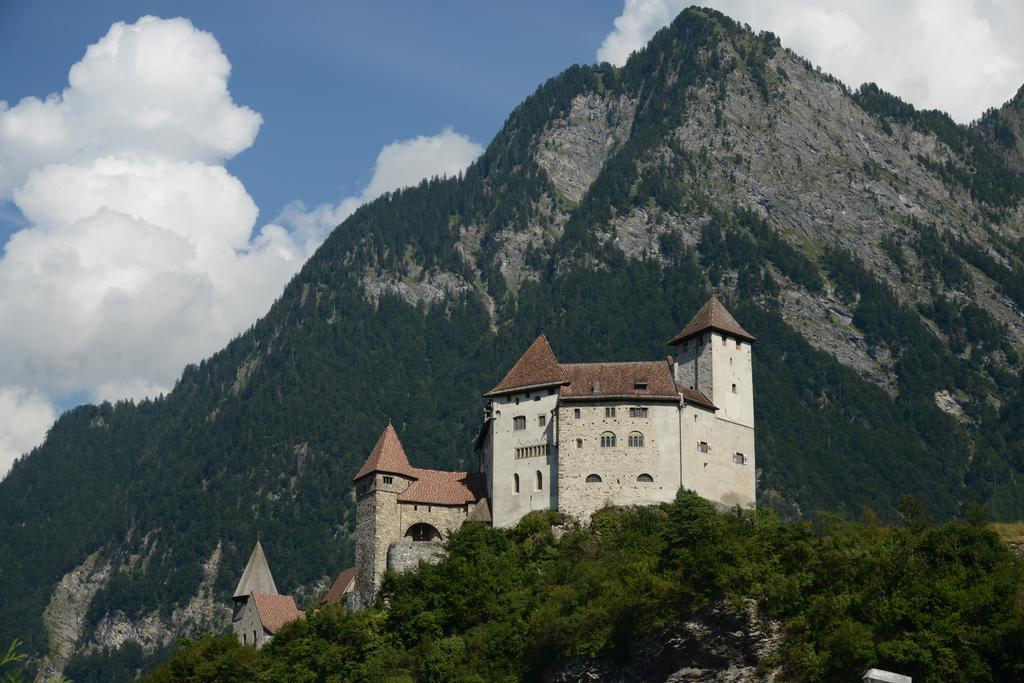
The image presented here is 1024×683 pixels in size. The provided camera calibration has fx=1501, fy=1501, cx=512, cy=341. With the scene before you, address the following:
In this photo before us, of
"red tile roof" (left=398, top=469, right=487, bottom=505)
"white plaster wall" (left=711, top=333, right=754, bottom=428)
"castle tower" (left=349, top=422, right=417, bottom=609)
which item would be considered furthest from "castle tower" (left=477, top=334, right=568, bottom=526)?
"white plaster wall" (left=711, top=333, right=754, bottom=428)

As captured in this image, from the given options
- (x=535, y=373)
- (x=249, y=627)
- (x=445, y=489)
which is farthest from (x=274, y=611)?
(x=535, y=373)

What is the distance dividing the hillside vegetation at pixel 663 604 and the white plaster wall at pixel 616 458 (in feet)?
4.51

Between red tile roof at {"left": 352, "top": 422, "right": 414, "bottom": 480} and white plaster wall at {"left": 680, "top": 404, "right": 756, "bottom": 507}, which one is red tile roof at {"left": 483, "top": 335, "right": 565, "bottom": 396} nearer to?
red tile roof at {"left": 352, "top": 422, "right": 414, "bottom": 480}

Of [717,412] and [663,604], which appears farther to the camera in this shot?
[717,412]

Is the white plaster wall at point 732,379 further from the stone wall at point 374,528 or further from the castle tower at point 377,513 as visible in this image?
the stone wall at point 374,528

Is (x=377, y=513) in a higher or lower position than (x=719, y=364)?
lower

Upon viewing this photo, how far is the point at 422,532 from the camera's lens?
3691 inches

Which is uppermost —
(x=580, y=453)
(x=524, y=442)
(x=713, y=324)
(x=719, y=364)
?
(x=713, y=324)

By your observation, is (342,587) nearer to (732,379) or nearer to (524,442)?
(524,442)

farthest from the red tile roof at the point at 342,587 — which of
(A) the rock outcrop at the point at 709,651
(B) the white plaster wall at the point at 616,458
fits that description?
(A) the rock outcrop at the point at 709,651

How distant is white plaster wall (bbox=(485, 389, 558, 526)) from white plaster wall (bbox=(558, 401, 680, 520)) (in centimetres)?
111

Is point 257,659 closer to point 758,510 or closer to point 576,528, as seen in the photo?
point 576,528

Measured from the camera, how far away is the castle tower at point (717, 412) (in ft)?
297

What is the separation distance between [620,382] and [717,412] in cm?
638
